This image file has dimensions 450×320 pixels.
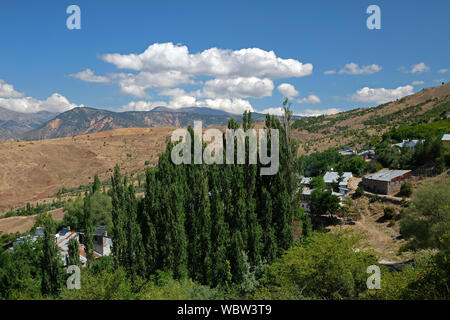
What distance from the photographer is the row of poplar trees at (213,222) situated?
21469 millimetres

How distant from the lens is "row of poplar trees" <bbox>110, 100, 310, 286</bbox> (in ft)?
70.4

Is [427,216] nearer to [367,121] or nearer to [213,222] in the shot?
[213,222]

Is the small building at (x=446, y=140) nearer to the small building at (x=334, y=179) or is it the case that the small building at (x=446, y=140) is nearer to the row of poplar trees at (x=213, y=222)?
the small building at (x=334, y=179)

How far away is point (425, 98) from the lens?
14250 centimetres

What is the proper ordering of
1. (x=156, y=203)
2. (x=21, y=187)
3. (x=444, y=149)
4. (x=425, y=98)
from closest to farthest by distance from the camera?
(x=156, y=203)
(x=444, y=149)
(x=21, y=187)
(x=425, y=98)

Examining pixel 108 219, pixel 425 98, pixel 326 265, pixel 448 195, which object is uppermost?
pixel 425 98

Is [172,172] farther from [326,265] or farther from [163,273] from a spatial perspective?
[326,265]

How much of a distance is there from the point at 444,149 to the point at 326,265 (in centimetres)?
4787

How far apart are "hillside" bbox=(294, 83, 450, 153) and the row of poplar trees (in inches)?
3185

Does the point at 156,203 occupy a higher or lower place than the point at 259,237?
higher

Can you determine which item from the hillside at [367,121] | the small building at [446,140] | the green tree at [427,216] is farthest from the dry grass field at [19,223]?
the hillside at [367,121]

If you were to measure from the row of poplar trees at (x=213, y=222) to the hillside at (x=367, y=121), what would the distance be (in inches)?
3185

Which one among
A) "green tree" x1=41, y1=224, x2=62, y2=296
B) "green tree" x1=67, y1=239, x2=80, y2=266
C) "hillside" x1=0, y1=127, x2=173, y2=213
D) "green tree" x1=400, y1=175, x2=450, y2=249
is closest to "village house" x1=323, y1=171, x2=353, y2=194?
"green tree" x1=400, y1=175, x2=450, y2=249

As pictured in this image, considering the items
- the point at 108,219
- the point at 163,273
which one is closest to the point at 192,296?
the point at 163,273
